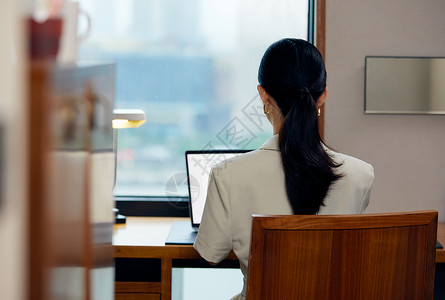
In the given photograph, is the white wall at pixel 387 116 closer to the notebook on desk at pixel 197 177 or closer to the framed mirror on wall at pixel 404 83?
the framed mirror on wall at pixel 404 83

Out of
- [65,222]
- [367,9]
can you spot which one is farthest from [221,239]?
[367,9]

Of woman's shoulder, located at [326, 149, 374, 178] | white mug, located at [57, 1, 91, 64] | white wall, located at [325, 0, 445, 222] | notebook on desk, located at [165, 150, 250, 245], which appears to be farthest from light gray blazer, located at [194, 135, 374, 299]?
white mug, located at [57, 1, 91, 64]

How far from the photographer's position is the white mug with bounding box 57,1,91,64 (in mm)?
142

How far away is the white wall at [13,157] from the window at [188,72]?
207 centimetres

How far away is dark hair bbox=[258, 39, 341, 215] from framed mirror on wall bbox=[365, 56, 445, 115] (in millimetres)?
868

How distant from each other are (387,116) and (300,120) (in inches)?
39.5

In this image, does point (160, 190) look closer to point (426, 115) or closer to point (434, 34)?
point (426, 115)

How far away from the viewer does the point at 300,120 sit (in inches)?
48.6

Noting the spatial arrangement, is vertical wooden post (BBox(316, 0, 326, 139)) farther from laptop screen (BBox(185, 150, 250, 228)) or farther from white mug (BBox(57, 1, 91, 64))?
white mug (BBox(57, 1, 91, 64))

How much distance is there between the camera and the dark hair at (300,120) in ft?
3.96

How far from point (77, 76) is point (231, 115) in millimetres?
2052

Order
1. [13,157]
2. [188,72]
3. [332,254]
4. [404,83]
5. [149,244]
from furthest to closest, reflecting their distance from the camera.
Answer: [188,72]
[404,83]
[149,244]
[332,254]
[13,157]

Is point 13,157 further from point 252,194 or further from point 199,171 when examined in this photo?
point 199,171

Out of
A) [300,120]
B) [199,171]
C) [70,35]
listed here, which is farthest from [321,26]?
[70,35]
